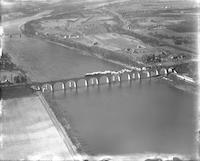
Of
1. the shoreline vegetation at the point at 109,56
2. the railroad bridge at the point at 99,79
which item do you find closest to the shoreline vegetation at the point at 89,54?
the shoreline vegetation at the point at 109,56

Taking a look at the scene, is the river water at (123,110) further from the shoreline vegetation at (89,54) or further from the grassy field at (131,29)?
the grassy field at (131,29)

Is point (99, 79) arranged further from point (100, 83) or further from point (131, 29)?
point (131, 29)

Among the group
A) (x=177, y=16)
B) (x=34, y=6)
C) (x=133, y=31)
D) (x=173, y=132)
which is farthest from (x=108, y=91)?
(x=34, y=6)

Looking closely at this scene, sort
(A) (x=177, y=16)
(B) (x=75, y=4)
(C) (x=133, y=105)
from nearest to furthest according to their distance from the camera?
(C) (x=133, y=105)
(A) (x=177, y=16)
(B) (x=75, y=4)

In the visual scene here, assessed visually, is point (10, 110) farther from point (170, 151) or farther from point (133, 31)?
point (133, 31)

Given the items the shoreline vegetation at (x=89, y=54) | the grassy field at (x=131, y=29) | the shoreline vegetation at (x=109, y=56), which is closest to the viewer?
the shoreline vegetation at (x=89, y=54)

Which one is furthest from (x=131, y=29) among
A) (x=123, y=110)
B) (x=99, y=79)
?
(x=123, y=110)
